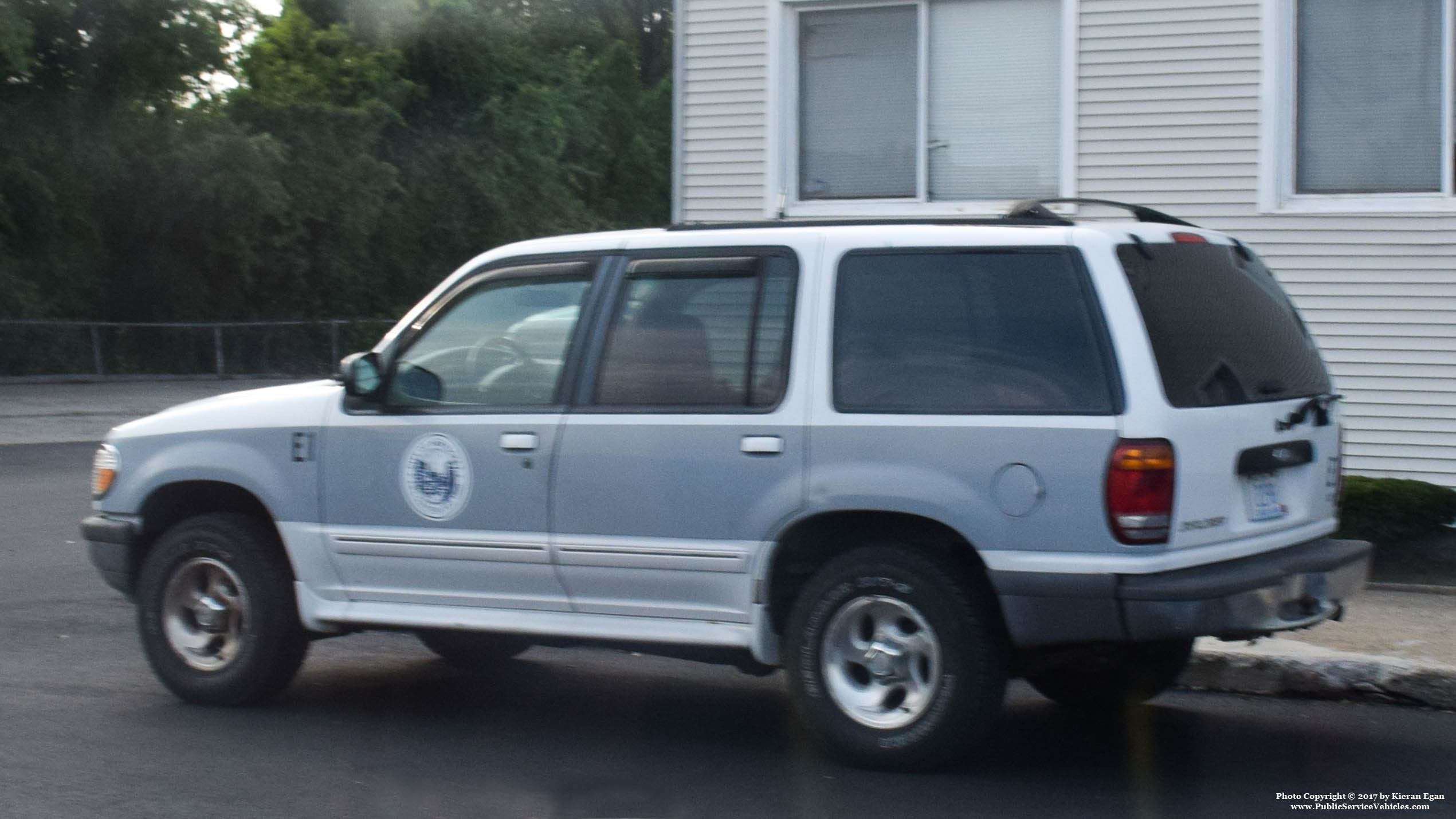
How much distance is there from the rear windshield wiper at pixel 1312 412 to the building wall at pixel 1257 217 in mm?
5456

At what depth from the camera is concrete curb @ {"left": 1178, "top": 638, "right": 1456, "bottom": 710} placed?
677cm

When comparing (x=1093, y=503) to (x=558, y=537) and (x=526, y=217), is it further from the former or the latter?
(x=526, y=217)

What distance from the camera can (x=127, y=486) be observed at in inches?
269

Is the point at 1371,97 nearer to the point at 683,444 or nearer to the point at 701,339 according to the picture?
the point at 701,339

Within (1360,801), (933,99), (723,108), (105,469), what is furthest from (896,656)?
(723,108)

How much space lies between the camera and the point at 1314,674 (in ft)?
22.8

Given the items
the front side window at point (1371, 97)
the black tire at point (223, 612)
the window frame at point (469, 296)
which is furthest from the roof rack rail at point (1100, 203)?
the front side window at point (1371, 97)

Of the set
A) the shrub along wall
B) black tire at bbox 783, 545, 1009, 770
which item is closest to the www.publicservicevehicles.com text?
black tire at bbox 783, 545, 1009, 770

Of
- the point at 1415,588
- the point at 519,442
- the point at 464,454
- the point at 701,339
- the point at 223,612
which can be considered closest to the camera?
the point at 701,339

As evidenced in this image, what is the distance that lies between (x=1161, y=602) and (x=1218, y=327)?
1019 millimetres

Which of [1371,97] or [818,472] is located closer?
[818,472]

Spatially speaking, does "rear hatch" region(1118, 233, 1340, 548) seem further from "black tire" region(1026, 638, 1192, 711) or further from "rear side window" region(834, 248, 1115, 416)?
"black tire" region(1026, 638, 1192, 711)

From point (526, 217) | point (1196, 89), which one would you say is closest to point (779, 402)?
point (1196, 89)

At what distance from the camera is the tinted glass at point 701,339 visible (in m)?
5.75
